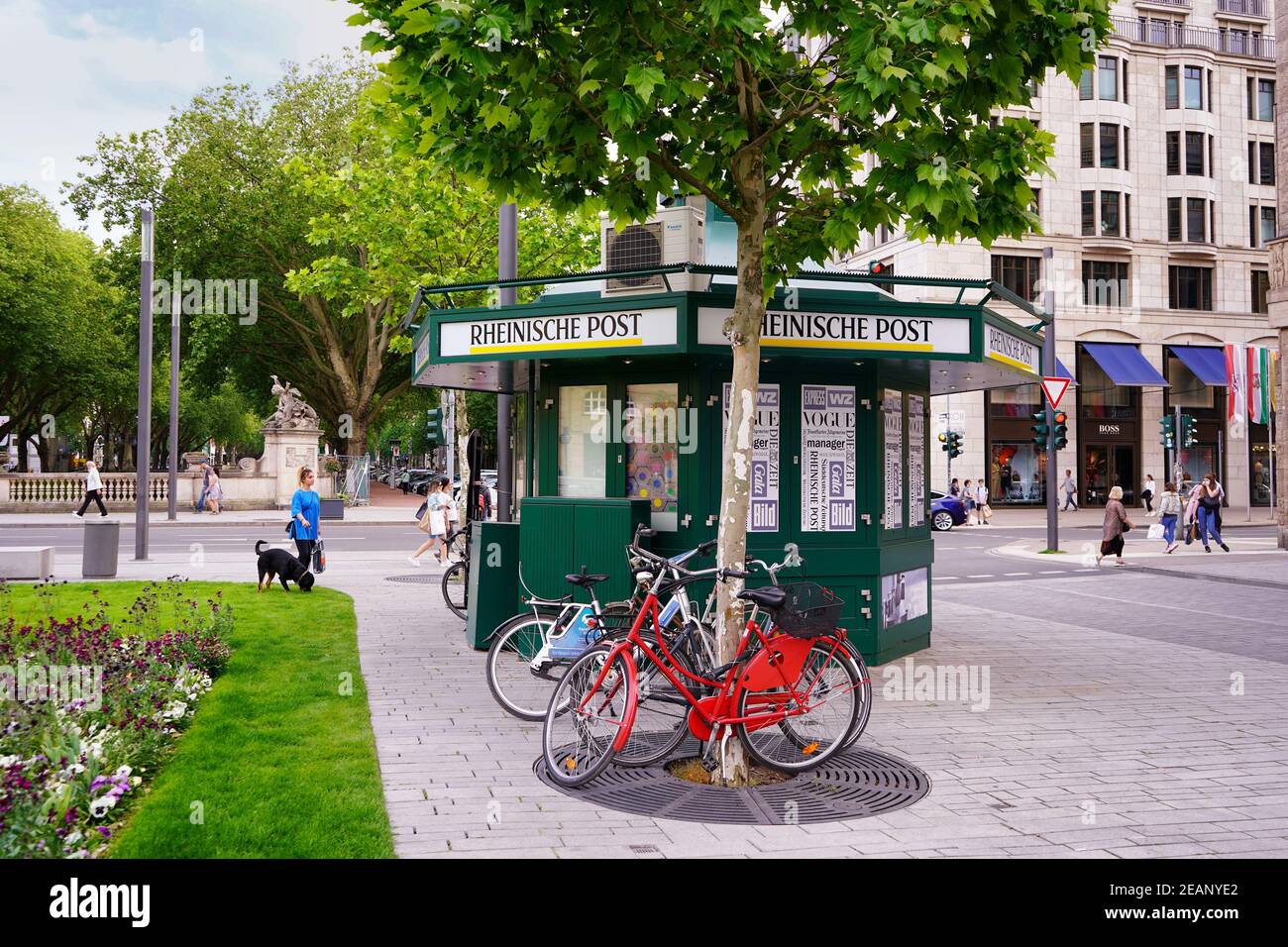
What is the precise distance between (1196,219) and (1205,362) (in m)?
6.87

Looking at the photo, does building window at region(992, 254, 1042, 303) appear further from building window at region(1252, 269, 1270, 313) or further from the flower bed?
the flower bed

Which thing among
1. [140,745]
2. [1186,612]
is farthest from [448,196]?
[140,745]

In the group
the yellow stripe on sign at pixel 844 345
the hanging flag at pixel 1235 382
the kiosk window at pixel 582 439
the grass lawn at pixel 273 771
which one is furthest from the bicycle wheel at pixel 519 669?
the hanging flag at pixel 1235 382

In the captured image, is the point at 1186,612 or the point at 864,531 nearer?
the point at 864,531

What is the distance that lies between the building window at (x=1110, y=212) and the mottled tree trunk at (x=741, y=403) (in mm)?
44859

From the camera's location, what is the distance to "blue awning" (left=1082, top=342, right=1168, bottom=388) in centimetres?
4366

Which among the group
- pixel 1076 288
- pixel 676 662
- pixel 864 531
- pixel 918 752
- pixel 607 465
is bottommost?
pixel 918 752

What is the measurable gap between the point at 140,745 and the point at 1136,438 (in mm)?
47455

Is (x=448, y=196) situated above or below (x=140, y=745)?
above

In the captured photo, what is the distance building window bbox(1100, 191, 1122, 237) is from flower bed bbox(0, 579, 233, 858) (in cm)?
4541
